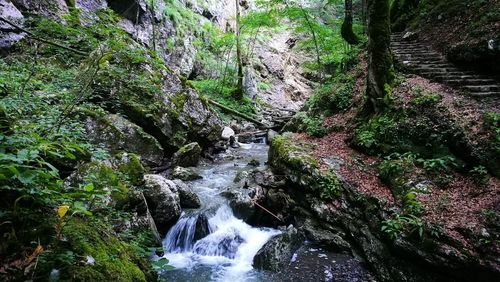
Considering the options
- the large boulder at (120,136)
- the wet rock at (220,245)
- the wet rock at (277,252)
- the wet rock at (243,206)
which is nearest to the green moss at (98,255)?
the wet rock at (277,252)

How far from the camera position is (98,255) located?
2.31 meters

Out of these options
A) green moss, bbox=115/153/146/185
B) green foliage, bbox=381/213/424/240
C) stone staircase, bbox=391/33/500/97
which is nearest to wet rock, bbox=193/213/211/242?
green moss, bbox=115/153/146/185

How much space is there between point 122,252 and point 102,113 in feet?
20.6

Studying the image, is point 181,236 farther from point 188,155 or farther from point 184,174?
point 188,155

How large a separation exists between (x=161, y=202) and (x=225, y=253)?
1.97 m

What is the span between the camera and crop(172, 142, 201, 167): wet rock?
1009 centimetres

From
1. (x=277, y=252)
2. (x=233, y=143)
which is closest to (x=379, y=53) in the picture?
(x=277, y=252)

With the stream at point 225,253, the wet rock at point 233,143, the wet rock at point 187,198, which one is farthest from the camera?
the wet rock at point 233,143

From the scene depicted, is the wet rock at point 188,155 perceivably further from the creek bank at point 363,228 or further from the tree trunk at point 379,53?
the tree trunk at point 379,53

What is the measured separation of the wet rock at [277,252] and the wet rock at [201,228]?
1.55 m

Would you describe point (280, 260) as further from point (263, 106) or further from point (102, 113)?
point (263, 106)

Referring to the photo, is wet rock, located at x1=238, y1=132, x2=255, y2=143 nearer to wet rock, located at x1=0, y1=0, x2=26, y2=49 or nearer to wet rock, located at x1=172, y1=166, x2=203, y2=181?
wet rock, located at x1=172, y1=166, x2=203, y2=181

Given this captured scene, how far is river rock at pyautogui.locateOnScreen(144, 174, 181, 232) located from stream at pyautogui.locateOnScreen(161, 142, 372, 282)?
0.92 feet

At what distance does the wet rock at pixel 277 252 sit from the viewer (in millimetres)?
5988
